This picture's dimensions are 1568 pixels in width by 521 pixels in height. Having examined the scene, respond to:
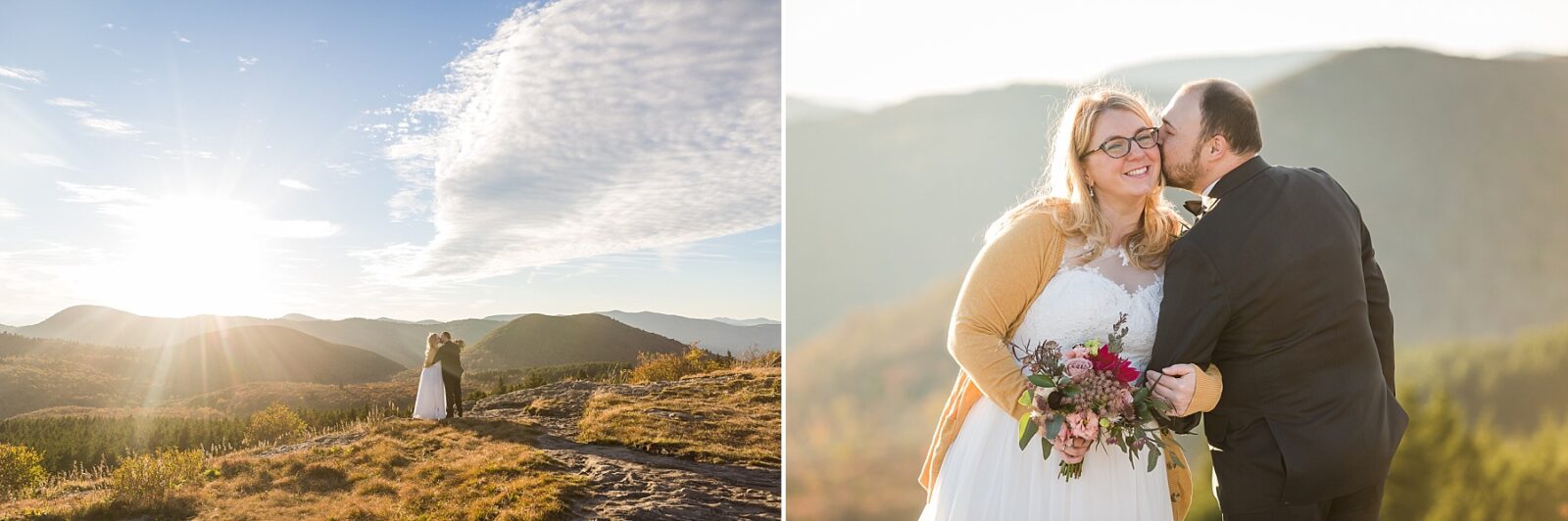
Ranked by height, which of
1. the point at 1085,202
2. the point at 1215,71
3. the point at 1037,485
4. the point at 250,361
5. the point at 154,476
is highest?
the point at 1215,71

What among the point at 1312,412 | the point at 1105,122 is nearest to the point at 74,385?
the point at 1105,122

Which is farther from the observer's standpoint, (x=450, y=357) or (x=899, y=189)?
(x=450, y=357)

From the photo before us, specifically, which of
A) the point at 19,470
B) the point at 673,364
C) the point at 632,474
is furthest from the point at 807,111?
the point at 19,470

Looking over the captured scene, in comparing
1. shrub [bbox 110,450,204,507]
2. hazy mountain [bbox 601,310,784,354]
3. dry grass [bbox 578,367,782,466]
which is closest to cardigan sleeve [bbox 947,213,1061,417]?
dry grass [bbox 578,367,782,466]

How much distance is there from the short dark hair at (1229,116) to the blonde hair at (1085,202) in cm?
11

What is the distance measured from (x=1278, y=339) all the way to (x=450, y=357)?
3932mm

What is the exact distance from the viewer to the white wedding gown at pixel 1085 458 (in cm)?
175

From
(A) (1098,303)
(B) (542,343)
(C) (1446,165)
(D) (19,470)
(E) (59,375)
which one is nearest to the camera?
(A) (1098,303)

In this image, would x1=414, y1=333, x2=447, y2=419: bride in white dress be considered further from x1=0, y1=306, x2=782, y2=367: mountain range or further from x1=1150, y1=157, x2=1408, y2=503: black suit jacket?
x1=1150, y1=157, x2=1408, y2=503: black suit jacket

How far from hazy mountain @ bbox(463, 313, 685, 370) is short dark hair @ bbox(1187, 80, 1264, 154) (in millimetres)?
3661

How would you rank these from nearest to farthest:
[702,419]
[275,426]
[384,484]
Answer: [275,426], [384,484], [702,419]

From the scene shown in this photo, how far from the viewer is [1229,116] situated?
178cm

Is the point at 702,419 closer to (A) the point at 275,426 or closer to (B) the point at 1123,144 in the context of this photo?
(A) the point at 275,426

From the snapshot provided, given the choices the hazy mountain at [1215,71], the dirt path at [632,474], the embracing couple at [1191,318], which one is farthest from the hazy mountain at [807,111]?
the embracing couple at [1191,318]
